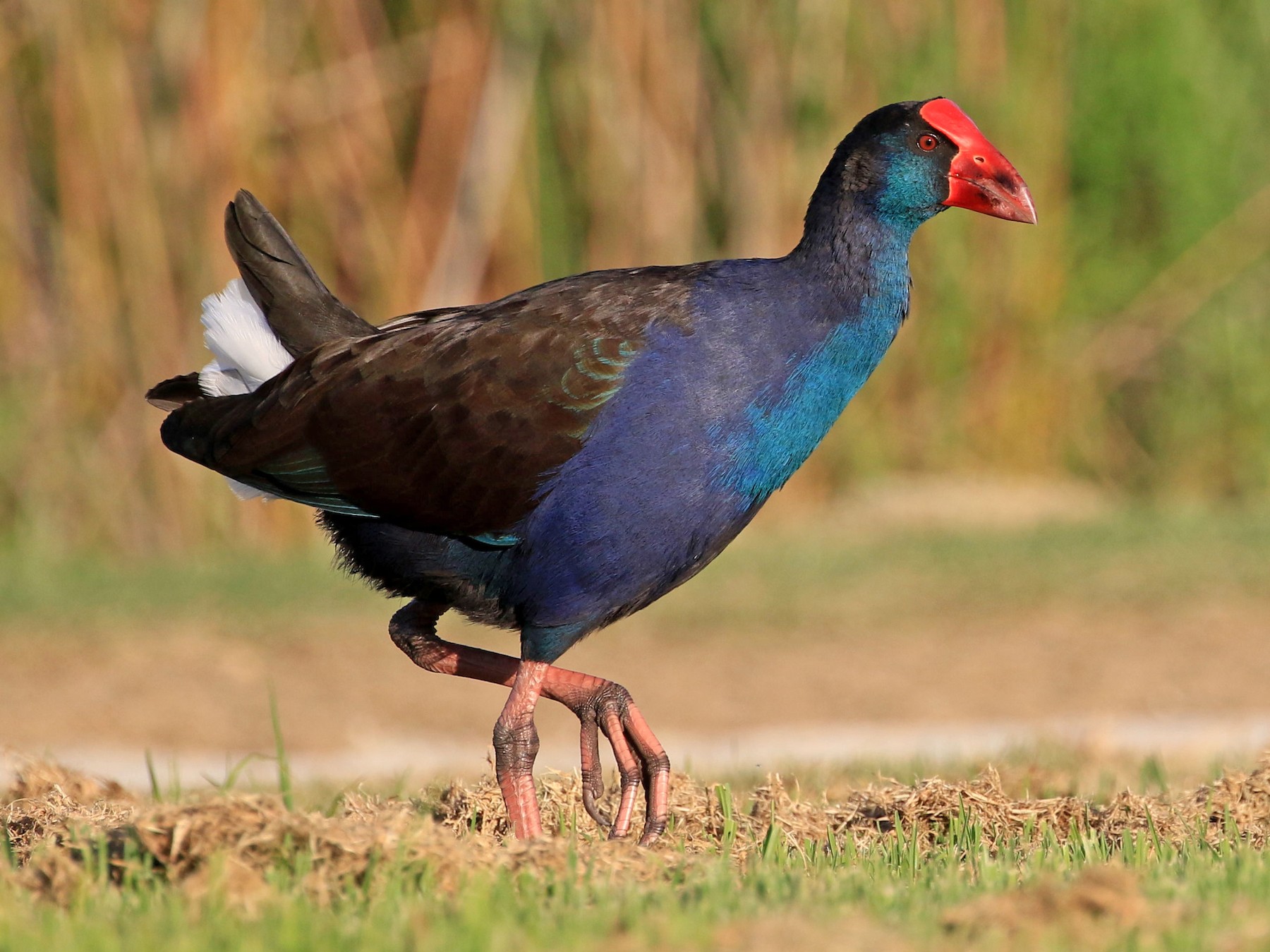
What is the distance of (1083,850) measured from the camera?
337 centimetres

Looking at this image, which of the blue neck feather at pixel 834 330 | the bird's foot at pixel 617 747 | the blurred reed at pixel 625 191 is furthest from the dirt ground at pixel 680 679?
Answer: the blue neck feather at pixel 834 330

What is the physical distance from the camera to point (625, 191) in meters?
10.2

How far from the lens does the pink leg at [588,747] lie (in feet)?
12.5

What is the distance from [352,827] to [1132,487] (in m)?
9.37

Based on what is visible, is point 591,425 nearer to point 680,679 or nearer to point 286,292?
point 286,292

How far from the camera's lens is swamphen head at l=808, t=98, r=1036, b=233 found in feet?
13.2

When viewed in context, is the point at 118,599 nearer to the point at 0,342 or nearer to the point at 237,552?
the point at 237,552

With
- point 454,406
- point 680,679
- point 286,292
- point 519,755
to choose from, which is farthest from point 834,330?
point 680,679

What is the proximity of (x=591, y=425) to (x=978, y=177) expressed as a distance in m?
1.10

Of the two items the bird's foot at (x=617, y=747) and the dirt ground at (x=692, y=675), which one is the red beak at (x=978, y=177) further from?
the dirt ground at (x=692, y=675)

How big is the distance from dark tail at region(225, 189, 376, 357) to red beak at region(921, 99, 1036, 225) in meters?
1.43

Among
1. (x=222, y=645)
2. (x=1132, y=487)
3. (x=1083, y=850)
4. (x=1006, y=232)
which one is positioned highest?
(x=1006, y=232)

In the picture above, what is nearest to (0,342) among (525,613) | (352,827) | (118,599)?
(118,599)

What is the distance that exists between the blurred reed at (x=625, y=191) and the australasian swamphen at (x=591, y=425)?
17.8ft
